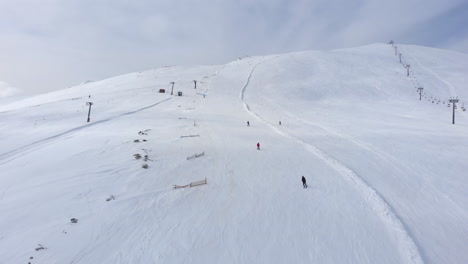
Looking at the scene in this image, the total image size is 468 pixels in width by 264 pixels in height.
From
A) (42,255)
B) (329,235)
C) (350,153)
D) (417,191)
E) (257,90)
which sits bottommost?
(42,255)

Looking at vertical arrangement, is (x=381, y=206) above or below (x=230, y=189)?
below

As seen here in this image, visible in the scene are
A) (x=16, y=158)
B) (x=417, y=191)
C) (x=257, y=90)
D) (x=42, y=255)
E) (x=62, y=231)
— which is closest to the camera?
(x=42, y=255)

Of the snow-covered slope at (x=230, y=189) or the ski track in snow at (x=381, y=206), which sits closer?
the snow-covered slope at (x=230, y=189)

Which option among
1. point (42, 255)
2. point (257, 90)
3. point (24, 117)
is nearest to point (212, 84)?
point (257, 90)

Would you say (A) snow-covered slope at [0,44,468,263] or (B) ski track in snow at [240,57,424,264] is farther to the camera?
(B) ski track in snow at [240,57,424,264]

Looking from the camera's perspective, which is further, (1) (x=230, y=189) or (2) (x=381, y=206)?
(1) (x=230, y=189)

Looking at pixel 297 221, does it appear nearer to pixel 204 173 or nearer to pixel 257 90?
pixel 204 173

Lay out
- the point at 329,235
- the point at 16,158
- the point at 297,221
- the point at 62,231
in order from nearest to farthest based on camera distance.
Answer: the point at 62,231, the point at 329,235, the point at 297,221, the point at 16,158

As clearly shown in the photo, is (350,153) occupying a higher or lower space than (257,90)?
lower
